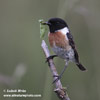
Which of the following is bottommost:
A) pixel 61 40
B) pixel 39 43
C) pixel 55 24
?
pixel 39 43

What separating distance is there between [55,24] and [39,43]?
1.66 m

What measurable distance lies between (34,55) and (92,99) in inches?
59.4

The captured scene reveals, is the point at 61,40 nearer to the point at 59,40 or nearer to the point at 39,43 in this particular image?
the point at 59,40

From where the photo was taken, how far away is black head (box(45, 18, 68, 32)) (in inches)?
237

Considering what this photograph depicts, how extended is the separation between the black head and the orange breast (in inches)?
3.4

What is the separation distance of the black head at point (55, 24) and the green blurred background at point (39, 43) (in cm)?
19

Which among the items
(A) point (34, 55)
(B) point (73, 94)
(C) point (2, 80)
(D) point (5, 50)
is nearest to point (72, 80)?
(B) point (73, 94)

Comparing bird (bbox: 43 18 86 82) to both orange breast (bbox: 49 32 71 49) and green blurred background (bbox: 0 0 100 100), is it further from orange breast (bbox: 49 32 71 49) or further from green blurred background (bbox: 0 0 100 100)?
green blurred background (bbox: 0 0 100 100)

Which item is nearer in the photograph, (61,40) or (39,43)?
(61,40)

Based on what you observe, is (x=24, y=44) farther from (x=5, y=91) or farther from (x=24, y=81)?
(x=5, y=91)

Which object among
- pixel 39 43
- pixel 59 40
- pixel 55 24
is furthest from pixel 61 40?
pixel 39 43

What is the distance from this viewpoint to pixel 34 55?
7.46 metres

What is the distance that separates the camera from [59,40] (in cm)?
608

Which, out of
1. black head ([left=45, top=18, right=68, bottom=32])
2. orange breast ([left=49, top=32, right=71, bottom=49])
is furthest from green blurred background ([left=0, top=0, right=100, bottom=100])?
orange breast ([left=49, top=32, right=71, bottom=49])
